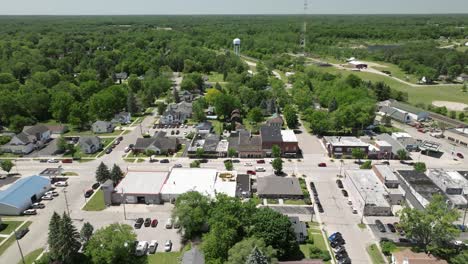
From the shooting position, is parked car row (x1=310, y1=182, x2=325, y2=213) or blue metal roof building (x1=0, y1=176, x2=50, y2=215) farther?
parked car row (x1=310, y1=182, x2=325, y2=213)

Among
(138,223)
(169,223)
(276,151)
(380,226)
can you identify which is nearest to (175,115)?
(276,151)

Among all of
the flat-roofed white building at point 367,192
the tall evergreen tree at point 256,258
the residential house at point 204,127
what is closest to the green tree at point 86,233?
the tall evergreen tree at point 256,258

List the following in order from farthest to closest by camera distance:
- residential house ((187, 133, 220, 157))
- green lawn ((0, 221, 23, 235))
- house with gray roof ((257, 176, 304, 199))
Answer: residential house ((187, 133, 220, 157))
house with gray roof ((257, 176, 304, 199))
green lawn ((0, 221, 23, 235))

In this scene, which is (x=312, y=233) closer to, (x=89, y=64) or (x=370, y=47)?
(x=89, y=64)

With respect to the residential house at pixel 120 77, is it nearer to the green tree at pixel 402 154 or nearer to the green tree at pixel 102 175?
the green tree at pixel 102 175

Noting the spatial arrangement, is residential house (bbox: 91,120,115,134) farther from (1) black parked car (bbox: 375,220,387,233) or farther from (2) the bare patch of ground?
(2) the bare patch of ground

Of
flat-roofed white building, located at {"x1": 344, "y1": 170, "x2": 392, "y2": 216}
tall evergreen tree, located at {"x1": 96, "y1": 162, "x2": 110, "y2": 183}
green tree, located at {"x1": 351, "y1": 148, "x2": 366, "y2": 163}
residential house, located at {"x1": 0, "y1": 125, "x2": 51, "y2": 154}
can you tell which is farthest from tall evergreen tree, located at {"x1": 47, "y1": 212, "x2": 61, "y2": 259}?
green tree, located at {"x1": 351, "y1": 148, "x2": 366, "y2": 163}
